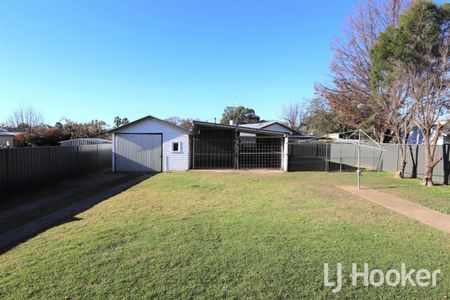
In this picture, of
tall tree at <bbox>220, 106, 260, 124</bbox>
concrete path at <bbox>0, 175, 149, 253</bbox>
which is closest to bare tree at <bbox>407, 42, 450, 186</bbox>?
concrete path at <bbox>0, 175, 149, 253</bbox>

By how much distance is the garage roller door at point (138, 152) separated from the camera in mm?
17078

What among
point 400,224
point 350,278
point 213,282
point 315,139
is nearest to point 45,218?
point 213,282

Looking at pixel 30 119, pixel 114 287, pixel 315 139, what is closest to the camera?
pixel 114 287

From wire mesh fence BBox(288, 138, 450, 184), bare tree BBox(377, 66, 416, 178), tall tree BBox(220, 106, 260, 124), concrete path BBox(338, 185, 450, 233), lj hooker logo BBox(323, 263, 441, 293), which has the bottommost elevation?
concrete path BBox(338, 185, 450, 233)

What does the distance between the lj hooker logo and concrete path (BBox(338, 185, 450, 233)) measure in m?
2.61

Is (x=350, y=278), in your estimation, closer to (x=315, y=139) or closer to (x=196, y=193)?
(x=196, y=193)

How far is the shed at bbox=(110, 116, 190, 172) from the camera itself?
56.0 feet

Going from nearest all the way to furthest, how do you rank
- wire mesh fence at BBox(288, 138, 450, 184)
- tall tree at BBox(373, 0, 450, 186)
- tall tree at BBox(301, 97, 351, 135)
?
1. tall tree at BBox(373, 0, 450, 186)
2. wire mesh fence at BBox(288, 138, 450, 184)
3. tall tree at BBox(301, 97, 351, 135)

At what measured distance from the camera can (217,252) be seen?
4.34m

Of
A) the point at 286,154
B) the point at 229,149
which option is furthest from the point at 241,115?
the point at 286,154

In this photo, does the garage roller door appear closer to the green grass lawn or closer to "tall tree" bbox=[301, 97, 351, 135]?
the green grass lawn

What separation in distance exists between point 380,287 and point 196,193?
22.3 feet

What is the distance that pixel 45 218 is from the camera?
6.61m

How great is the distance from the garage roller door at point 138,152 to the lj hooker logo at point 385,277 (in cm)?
1445
